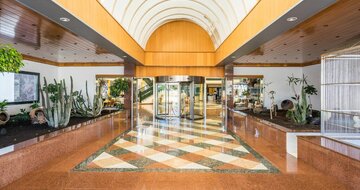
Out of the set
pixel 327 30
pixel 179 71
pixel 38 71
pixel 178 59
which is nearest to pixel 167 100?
pixel 179 71

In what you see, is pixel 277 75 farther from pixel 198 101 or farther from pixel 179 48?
pixel 179 48

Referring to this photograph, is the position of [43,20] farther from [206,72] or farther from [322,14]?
[206,72]

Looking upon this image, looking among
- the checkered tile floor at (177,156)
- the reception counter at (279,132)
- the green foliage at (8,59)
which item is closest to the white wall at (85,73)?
the checkered tile floor at (177,156)

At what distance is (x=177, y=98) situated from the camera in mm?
13711

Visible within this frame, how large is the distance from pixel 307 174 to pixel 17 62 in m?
5.46

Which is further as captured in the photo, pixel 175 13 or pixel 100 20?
pixel 175 13

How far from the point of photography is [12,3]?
4434mm

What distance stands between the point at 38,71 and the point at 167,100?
6.76 metres

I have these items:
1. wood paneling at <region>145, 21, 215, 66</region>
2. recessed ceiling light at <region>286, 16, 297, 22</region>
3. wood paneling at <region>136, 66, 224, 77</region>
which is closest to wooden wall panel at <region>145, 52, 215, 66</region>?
wood paneling at <region>145, 21, 215, 66</region>

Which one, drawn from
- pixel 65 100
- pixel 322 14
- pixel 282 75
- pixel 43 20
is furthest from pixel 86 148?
pixel 282 75

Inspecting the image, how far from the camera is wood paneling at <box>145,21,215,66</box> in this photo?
43.3 ft

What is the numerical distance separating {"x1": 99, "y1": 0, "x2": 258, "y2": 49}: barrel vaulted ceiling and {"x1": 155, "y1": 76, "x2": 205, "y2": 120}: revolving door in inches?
97.6

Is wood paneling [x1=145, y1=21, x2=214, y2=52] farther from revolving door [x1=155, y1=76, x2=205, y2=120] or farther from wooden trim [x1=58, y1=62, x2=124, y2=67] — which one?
wooden trim [x1=58, y1=62, x2=124, y2=67]

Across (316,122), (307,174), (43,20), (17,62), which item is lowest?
(307,174)
